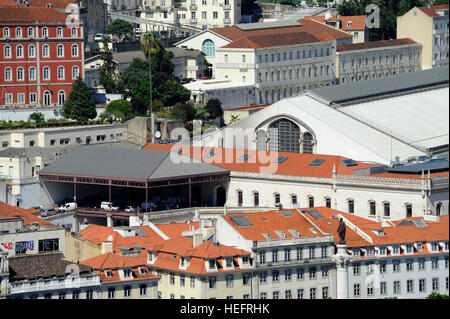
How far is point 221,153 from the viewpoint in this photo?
10012 centimetres

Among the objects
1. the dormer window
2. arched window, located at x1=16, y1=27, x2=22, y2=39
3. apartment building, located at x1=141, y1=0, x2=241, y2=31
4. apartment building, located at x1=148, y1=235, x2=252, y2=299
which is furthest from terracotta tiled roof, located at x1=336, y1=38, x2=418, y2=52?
the dormer window

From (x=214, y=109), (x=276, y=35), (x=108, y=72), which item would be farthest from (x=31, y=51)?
(x=276, y=35)

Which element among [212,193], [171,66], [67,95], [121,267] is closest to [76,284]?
[121,267]

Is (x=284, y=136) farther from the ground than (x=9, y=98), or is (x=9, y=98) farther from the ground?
(x=9, y=98)

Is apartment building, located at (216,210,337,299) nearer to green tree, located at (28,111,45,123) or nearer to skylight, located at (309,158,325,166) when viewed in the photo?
skylight, located at (309,158,325,166)

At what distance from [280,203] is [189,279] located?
26.6 metres

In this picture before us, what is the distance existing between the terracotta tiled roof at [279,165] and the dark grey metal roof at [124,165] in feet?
5.02

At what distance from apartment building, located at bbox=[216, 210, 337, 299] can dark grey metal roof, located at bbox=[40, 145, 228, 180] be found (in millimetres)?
21643

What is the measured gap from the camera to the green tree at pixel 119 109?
4471 inches

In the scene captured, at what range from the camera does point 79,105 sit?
112m

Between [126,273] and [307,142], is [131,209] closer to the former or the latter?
[307,142]

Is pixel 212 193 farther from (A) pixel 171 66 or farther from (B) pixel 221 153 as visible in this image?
(A) pixel 171 66

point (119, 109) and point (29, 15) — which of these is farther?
point (29, 15)

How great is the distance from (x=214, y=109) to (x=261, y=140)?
1792 cm
